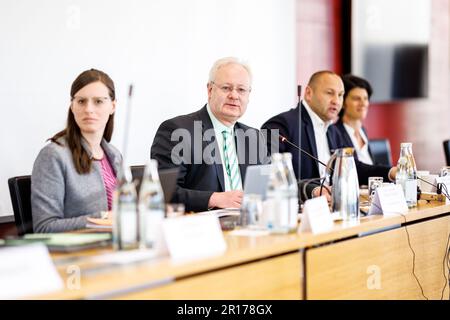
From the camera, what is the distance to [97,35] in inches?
133

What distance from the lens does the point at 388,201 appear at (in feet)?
7.98

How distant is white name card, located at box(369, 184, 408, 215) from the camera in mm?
2408

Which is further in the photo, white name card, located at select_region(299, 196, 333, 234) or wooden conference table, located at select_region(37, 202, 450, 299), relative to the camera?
white name card, located at select_region(299, 196, 333, 234)

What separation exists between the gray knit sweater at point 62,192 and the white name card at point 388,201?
38.8 inches

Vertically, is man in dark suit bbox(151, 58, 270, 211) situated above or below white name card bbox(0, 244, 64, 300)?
above

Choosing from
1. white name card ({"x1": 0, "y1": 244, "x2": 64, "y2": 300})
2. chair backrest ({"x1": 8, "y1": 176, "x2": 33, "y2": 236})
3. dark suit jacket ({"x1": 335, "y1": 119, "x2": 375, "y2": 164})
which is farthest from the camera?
dark suit jacket ({"x1": 335, "y1": 119, "x2": 375, "y2": 164})

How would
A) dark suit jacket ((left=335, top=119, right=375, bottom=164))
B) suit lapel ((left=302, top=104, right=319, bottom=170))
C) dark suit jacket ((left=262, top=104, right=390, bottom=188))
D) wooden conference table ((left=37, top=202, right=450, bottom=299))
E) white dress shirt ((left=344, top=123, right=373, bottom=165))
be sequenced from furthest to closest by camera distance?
white dress shirt ((left=344, top=123, right=373, bottom=165)), dark suit jacket ((left=335, top=119, right=375, bottom=164)), suit lapel ((left=302, top=104, right=319, bottom=170)), dark suit jacket ((left=262, top=104, right=390, bottom=188)), wooden conference table ((left=37, top=202, right=450, bottom=299))

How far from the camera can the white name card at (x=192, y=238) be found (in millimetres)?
1581

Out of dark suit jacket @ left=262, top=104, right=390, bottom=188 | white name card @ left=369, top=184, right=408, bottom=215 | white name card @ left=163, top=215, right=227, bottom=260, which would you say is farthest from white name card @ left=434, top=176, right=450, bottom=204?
white name card @ left=163, top=215, right=227, bottom=260

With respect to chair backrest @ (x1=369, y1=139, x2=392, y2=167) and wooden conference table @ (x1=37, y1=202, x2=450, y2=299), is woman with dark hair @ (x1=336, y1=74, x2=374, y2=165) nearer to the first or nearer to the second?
chair backrest @ (x1=369, y1=139, x2=392, y2=167)

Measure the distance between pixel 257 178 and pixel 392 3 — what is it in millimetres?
3884

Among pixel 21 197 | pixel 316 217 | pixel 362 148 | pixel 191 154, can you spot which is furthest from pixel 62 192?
pixel 362 148

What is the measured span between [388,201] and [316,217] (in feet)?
1.80

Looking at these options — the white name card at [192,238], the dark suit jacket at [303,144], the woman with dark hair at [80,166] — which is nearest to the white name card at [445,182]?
the dark suit jacket at [303,144]
